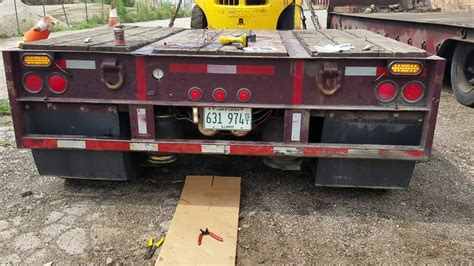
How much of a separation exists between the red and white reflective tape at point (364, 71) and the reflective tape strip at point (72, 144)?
2131mm

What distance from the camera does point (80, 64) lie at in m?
3.32

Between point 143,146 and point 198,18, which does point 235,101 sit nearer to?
point 143,146

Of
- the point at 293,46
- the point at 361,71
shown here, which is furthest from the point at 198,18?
the point at 361,71

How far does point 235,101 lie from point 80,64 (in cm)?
123

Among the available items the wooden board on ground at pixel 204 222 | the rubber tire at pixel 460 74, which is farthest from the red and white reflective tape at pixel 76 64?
the rubber tire at pixel 460 74

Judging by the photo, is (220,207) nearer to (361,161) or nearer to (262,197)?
(262,197)

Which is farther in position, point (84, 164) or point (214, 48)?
point (84, 164)

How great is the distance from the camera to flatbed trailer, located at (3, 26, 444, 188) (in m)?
3.20

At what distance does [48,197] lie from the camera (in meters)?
3.83

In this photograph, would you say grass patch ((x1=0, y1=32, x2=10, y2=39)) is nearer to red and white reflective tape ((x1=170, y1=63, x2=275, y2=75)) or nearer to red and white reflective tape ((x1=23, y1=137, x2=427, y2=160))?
red and white reflective tape ((x1=23, y1=137, x2=427, y2=160))

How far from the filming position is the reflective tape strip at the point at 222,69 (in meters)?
3.25

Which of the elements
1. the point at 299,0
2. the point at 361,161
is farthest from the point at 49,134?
the point at 299,0

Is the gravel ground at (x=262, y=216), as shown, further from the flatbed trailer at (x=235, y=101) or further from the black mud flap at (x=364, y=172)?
the flatbed trailer at (x=235, y=101)

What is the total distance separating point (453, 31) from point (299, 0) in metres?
2.48
